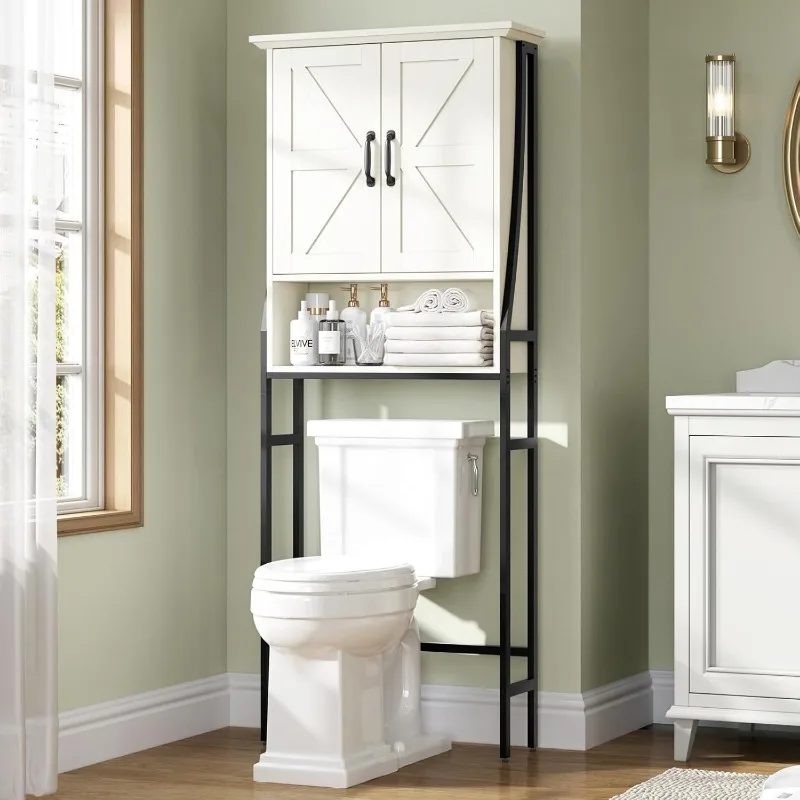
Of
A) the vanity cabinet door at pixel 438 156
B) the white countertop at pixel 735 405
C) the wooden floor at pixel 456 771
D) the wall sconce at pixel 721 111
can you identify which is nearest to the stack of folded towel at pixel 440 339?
the vanity cabinet door at pixel 438 156

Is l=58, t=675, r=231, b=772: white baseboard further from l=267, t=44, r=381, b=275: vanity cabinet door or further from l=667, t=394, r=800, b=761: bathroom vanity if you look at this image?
l=667, t=394, r=800, b=761: bathroom vanity

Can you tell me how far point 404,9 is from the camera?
13.8 ft

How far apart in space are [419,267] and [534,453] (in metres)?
0.59

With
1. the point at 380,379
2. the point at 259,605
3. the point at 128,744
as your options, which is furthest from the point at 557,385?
the point at 128,744

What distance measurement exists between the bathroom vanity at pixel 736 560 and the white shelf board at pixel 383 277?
602 mm

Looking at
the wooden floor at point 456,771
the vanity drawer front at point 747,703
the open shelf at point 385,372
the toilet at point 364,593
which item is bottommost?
the wooden floor at point 456,771

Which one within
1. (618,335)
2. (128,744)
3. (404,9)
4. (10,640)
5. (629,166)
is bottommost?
(128,744)

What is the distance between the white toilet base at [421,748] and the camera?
3834 mm

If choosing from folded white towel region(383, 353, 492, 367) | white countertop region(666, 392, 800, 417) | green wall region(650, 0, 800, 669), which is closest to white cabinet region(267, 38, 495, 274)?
folded white towel region(383, 353, 492, 367)

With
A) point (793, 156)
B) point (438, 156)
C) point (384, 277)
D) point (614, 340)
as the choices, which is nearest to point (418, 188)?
point (438, 156)

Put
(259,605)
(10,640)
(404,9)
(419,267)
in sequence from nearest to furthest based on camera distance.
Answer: (10,640) → (259,605) → (419,267) → (404,9)

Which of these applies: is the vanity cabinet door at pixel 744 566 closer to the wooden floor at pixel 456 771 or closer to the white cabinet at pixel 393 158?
the wooden floor at pixel 456 771

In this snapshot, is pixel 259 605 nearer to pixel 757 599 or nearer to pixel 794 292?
pixel 757 599

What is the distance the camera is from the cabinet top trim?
3844mm
